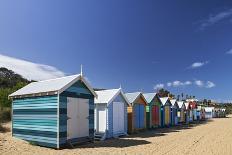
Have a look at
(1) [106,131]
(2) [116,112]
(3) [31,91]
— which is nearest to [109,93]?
(2) [116,112]

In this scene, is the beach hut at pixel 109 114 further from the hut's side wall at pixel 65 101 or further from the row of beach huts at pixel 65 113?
the hut's side wall at pixel 65 101

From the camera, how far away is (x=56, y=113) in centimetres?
1388

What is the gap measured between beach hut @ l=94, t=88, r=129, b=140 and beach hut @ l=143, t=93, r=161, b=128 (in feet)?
22.4

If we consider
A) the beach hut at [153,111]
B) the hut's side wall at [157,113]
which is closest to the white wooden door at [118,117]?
the beach hut at [153,111]

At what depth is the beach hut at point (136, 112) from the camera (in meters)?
23.9

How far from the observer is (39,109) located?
48.2 ft

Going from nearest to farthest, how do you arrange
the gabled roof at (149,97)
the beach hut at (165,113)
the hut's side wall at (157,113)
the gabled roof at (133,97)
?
the gabled roof at (133,97)
the gabled roof at (149,97)
the hut's side wall at (157,113)
the beach hut at (165,113)

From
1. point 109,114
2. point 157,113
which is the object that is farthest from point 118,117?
point 157,113

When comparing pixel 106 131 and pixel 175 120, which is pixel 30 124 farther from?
pixel 175 120

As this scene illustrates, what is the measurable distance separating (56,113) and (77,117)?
1.74 metres

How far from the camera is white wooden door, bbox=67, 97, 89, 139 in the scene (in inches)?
580

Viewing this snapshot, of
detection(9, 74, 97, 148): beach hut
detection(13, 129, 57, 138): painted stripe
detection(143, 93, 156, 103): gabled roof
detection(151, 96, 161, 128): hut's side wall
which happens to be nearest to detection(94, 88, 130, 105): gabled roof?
detection(9, 74, 97, 148): beach hut

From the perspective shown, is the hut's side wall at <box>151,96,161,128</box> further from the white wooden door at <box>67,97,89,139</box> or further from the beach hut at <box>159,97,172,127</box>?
the white wooden door at <box>67,97,89,139</box>

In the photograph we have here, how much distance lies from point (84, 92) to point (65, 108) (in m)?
1.98
